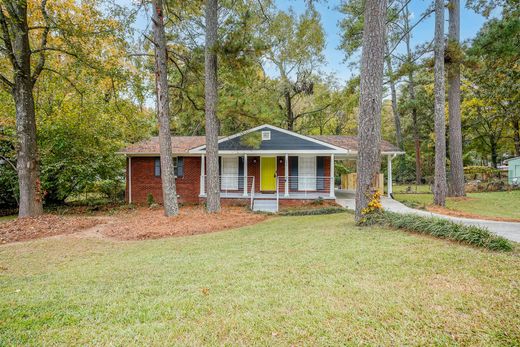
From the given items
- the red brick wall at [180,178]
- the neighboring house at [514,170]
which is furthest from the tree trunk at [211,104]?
the neighboring house at [514,170]

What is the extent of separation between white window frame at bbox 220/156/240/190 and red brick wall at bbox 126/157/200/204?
141cm

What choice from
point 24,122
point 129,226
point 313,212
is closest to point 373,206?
point 313,212

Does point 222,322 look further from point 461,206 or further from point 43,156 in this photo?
point 43,156

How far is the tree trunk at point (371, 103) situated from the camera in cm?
721

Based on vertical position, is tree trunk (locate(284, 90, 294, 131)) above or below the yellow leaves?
above

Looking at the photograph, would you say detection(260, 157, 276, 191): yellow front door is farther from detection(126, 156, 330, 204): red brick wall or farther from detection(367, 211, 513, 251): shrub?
detection(367, 211, 513, 251): shrub

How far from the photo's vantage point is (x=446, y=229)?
529 centimetres

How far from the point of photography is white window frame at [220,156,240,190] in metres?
15.2

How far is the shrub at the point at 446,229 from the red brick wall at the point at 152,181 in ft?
34.1

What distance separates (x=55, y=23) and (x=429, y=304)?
479 inches

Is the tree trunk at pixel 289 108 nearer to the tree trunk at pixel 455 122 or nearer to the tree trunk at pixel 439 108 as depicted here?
the tree trunk at pixel 455 122

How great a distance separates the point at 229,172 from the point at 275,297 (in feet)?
40.8

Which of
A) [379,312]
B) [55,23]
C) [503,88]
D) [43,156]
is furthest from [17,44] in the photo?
[503,88]

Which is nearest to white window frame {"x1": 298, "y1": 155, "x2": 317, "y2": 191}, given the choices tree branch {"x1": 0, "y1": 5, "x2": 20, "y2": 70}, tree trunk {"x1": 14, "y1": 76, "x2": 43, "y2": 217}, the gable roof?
the gable roof
